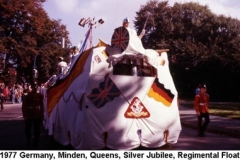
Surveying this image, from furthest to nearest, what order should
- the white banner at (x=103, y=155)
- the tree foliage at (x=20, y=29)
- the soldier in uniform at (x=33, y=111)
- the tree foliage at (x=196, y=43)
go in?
1. the tree foliage at (x=196, y=43)
2. the tree foliage at (x=20, y=29)
3. the soldier in uniform at (x=33, y=111)
4. the white banner at (x=103, y=155)

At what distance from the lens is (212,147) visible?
10977 mm

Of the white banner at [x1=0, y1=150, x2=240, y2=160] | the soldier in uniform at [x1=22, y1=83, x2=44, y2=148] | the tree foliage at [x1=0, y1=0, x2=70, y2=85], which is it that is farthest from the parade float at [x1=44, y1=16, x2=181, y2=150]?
the tree foliage at [x1=0, y1=0, x2=70, y2=85]

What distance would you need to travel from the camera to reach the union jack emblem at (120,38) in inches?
399

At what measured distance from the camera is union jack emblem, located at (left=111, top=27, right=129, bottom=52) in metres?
10.1

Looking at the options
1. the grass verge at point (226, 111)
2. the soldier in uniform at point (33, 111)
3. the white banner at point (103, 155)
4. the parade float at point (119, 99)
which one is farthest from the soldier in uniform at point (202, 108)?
the grass verge at point (226, 111)

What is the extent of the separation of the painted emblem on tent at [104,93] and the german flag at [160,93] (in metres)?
1.07

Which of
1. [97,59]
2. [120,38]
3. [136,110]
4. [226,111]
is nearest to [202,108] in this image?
[136,110]

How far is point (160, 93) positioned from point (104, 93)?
5.74ft

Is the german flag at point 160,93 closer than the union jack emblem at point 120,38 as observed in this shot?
No

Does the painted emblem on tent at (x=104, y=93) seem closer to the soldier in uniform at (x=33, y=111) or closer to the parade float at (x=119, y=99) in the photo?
the parade float at (x=119, y=99)

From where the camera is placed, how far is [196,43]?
52.0 meters

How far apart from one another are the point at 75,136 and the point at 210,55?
39.7 metres

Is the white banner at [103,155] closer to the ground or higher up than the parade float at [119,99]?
closer to the ground

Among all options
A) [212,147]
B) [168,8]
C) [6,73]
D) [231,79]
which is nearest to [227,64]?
[231,79]
